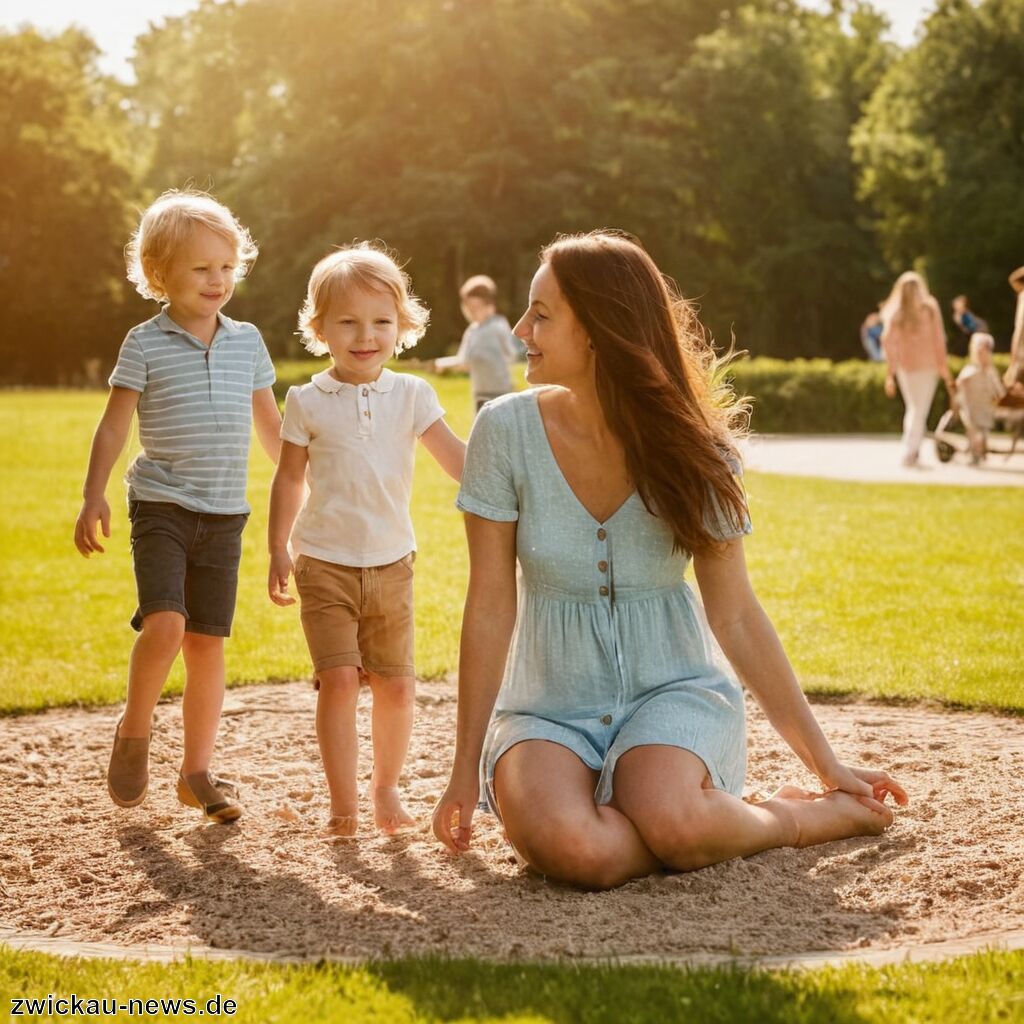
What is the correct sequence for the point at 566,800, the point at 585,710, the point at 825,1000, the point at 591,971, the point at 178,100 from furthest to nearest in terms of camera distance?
the point at 178,100 → the point at 585,710 → the point at 566,800 → the point at 591,971 → the point at 825,1000

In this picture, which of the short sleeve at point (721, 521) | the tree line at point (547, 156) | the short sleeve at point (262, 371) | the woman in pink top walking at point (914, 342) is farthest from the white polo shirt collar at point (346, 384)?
the tree line at point (547, 156)

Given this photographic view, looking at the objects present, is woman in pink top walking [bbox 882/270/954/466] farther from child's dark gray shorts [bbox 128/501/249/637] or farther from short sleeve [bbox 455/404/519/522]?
short sleeve [bbox 455/404/519/522]

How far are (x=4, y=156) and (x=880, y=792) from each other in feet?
180

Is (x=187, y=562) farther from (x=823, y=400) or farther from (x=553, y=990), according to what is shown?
(x=823, y=400)

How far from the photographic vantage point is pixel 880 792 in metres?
4.37

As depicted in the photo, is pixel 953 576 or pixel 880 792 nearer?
pixel 880 792

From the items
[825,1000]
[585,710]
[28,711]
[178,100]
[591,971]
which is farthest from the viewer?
[178,100]

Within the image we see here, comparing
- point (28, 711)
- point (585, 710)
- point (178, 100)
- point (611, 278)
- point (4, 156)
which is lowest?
point (28, 711)

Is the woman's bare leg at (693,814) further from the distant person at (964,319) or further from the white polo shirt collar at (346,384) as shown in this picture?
the distant person at (964,319)

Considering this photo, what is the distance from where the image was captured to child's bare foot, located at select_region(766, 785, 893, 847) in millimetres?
4199

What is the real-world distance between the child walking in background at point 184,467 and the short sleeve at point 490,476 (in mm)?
939

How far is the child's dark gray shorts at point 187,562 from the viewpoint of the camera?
15.2 feet

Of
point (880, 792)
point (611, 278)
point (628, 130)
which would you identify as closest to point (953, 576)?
point (880, 792)

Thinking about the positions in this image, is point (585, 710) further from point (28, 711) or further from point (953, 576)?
point (953, 576)
